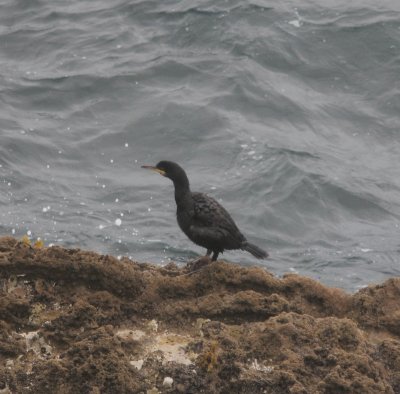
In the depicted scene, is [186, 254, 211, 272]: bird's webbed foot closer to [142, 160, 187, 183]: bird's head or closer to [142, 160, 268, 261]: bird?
[142, 160, 268, 261]: bird

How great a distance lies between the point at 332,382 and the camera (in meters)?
4.89

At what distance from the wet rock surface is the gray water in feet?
15.7

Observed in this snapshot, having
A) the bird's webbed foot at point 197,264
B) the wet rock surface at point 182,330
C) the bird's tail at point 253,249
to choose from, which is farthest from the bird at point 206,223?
the wet rock surface at point 182,330

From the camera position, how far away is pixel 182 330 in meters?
5.47

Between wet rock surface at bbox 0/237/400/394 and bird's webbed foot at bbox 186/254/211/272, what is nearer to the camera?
wet rock surface at bbox 0/237/400/394

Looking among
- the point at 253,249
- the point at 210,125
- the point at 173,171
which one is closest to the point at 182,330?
the point at 253,249

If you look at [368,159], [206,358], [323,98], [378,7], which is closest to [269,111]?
[323,98]

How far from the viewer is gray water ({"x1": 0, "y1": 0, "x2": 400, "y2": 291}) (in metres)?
11.7

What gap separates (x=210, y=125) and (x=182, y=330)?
9.49 metres

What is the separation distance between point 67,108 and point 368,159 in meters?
5.03

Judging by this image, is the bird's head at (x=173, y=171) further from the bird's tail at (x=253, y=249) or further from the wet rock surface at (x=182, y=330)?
the wet rock surface at (x=182, y=330)

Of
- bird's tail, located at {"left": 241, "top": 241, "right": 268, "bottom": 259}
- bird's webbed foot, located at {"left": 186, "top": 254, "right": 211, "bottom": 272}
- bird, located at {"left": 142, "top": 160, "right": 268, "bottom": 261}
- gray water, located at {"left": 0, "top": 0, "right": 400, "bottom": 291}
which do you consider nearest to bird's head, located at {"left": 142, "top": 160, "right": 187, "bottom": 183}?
bird, located at {"left": 142, "top": 160, "right": 268, "bottom": 261}

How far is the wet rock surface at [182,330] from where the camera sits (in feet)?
15.9

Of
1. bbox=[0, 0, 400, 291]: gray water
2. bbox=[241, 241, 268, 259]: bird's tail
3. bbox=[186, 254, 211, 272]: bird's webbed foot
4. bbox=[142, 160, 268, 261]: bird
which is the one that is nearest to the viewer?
bbox=[186, 254, 211, 272]: bird's webbed foot
